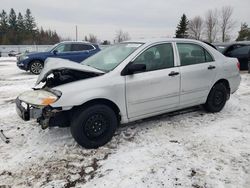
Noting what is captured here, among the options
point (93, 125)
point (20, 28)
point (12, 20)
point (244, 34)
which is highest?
point (12, 20)

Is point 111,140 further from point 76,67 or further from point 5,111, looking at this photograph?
point 5,111

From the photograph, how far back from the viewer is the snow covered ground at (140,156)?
9.64 feet

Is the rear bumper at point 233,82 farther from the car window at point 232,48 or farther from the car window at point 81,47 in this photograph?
the car window at point 81,47

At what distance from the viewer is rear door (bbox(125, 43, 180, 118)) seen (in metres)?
3.92

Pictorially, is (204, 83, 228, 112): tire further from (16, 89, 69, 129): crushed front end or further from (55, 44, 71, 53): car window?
(55, 44, 71, 53): car window

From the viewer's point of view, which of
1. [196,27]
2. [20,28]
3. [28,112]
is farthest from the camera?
[20,28]

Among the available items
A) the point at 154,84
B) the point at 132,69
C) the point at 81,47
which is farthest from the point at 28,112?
the point at 81,47

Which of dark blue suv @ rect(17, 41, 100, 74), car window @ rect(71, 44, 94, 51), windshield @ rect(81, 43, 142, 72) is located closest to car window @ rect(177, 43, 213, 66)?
windshield @ rect(81, 43, 142, 72)

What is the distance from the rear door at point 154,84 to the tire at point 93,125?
0.40 meters

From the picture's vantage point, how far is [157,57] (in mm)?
4297

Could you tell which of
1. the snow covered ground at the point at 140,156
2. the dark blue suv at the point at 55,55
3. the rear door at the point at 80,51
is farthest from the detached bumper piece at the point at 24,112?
the rear door at the point at 80,51

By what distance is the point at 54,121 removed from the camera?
140 inches

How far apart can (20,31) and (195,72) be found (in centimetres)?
8226

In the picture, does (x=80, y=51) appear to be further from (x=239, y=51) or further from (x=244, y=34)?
(x=244, y=34)
